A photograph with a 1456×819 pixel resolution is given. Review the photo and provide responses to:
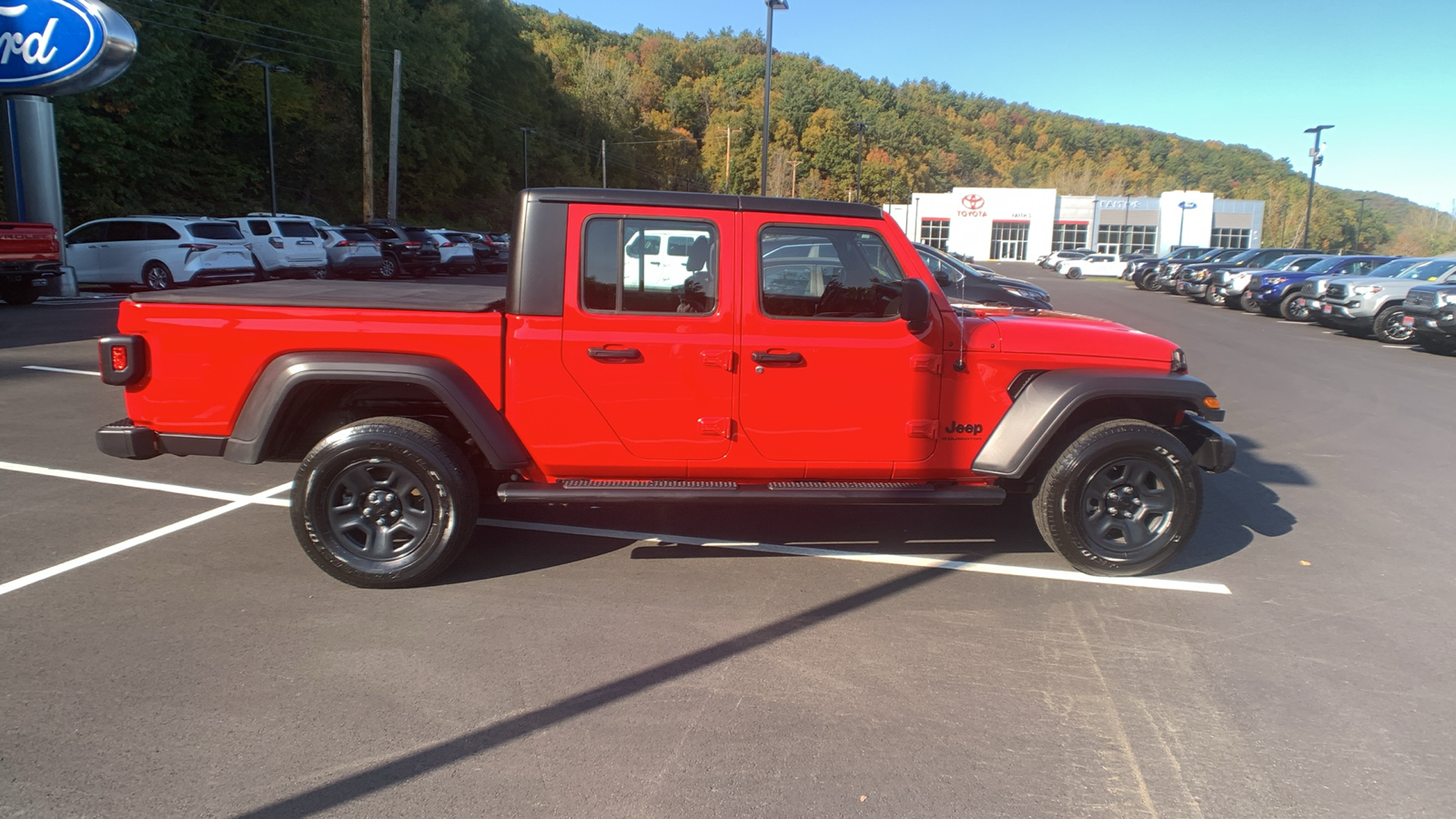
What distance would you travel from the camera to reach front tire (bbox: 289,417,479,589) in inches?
176

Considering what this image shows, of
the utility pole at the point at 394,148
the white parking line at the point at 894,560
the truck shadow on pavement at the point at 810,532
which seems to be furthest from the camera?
the utility pole at the point at 394,148

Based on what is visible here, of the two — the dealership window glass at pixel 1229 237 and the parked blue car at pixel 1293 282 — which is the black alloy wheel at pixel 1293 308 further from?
the dealership window glass at pixel 1229 237

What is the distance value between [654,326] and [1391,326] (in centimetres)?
1801

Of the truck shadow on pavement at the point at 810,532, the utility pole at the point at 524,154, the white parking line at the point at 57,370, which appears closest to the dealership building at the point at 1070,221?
the utility pole at the point at 524,154

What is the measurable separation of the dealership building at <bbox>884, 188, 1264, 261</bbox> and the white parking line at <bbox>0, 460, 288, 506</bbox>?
8263cm

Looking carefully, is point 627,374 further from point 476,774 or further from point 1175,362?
point 1175,362

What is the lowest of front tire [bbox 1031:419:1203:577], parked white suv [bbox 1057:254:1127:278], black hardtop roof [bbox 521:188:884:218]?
front tire [bbox 1031:419:1203:577]

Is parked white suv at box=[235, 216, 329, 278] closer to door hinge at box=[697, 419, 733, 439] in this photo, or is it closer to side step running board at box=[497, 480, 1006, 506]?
side step running board at box=[497, 480, 1006, 506]

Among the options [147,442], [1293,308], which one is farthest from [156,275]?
[1293,308]

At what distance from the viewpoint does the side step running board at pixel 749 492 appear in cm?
457

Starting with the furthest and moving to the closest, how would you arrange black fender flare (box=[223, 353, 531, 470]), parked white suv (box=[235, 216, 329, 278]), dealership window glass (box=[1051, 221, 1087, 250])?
dealership window glass (box=[1051, 221, 1087, 250])
parked white suv (box=[235, 216, 329, 278])
black fender flare (box=[223, 353, 531, 470])

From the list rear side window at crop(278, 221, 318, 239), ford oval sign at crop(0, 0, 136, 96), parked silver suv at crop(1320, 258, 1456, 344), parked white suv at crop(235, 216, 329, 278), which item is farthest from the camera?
rear side window at crop(278, 221, 318, 239)

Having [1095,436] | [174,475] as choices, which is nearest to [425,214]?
[174,475]

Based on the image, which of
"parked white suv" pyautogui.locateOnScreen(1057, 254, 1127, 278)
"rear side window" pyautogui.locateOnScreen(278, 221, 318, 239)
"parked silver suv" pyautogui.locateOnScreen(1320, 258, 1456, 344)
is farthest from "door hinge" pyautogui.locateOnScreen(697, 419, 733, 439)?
"parked white suv" pyautogui.locateOnScreen(1057, 254, 1127, 278)
